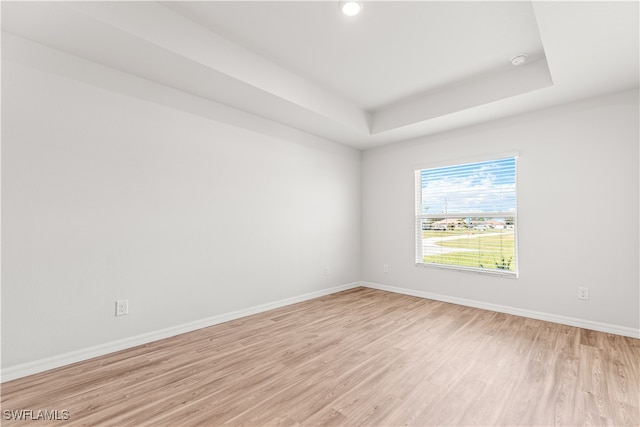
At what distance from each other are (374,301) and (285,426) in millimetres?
2738

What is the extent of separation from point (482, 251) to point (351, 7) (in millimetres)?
3278

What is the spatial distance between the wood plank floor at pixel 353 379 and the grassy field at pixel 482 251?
863mm

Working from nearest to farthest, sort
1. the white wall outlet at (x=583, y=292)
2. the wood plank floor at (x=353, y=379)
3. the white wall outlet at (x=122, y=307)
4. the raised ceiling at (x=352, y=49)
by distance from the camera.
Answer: the wood plank floor at (x=353, y=379)
the raised ceiling at (x=352, y=49)
the white wall outlet at (x=122, y=307)
the white wall outlet at (x=583, y=292)

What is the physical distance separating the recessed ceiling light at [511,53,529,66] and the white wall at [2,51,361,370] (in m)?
2.68

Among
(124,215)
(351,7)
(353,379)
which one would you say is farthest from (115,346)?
(351,7)

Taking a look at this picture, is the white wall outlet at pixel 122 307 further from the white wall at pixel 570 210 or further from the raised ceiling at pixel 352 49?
the white wall at pixel 570 210

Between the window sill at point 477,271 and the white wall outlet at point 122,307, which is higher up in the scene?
the window sill at point 477,271

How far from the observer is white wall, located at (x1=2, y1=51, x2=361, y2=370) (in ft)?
6.98

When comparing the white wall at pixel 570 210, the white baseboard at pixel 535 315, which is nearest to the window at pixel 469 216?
the white wall at pixel 570 210

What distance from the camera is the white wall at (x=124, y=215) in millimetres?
2129

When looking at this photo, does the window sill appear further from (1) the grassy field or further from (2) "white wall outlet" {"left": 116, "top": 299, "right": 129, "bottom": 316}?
(2) "white wall outlet" {"left": 116, "top": 299, "right": 129, "bottom": 316}

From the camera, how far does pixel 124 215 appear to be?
8.46 ft

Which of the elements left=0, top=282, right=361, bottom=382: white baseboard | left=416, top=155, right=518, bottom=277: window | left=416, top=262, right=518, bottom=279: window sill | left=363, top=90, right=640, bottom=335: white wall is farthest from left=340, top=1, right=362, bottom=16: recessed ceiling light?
left=416, top=262, right=518, bottom=279: window sill

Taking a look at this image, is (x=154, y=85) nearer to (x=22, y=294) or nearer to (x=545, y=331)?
(x=22, y=294)
